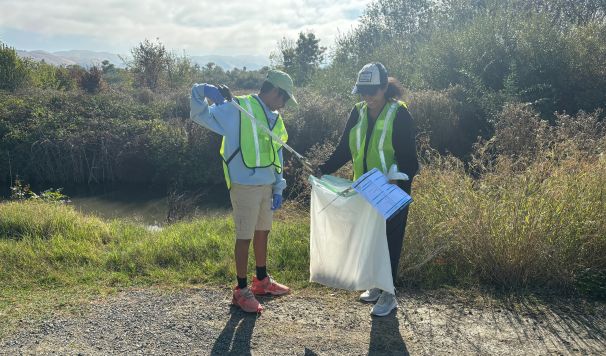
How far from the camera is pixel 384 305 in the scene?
146 inches

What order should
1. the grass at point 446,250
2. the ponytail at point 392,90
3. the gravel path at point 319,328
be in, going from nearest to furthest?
1. the gravel path at point 319,328
2. the ponytail at point 392,90
3. the grass at point 446,250

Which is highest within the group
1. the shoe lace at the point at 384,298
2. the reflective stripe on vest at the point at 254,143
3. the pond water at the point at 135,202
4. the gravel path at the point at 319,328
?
the reflective stripe on vest at the point at 254,143

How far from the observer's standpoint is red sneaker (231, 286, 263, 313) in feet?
12.3

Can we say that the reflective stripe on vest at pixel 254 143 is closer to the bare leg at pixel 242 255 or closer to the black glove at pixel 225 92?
the black glove at pixel 225 92

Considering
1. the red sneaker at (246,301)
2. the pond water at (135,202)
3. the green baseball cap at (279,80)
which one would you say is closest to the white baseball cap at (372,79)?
→ the green baseball cap at (279,80)

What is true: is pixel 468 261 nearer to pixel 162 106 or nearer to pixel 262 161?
pixel 262 161

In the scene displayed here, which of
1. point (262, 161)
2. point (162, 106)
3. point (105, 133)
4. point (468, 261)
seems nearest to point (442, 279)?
point (468, 261)

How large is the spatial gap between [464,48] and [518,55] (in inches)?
55.2

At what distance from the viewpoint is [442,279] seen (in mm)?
4223

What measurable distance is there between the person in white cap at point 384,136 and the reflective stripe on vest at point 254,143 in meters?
0.64

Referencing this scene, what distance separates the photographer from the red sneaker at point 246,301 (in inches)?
148

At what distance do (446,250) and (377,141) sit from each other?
143cm

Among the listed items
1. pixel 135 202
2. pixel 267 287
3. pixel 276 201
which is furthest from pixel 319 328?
pixel 135 202

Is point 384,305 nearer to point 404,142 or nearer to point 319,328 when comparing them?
point 319,328
